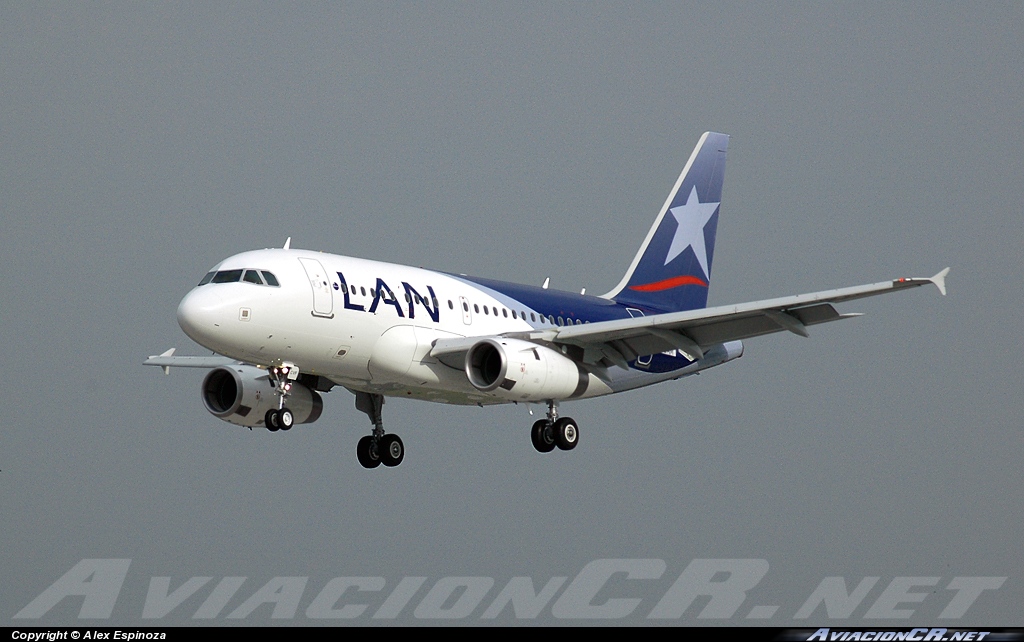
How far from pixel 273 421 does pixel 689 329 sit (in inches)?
443

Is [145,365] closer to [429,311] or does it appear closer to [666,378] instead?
[429,311]

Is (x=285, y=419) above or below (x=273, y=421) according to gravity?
above

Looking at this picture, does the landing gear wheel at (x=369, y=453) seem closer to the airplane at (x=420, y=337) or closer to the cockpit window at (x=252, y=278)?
the airplane at (x=420, y=337)

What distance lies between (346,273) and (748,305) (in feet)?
33.0

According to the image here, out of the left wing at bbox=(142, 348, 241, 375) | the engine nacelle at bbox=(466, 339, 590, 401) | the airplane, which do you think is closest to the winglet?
the airplane

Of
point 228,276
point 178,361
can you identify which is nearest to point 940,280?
point 228,276

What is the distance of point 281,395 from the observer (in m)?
38.9

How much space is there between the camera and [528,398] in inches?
1609

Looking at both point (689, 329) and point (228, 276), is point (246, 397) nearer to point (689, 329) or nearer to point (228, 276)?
point (228, 276)

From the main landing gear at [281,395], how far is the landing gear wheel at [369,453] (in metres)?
4.76

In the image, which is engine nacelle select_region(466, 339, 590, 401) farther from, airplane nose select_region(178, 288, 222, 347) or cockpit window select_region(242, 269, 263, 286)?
airplane nose select_region(178, 288, 222, 347)
